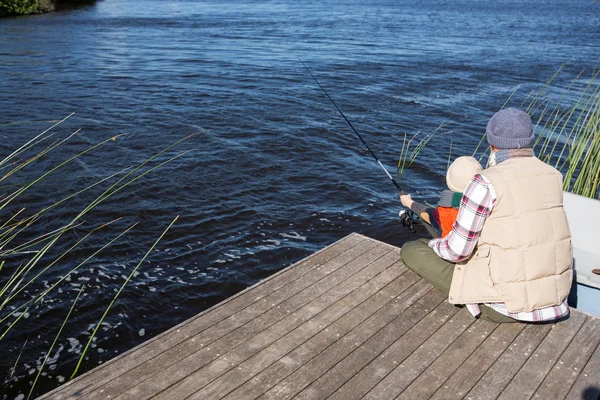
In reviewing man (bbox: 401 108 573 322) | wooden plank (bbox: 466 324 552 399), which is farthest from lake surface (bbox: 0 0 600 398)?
wooden plank (bbox: 466 324 552 399)

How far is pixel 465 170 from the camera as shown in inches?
167

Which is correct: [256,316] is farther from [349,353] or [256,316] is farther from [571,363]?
[571,363]

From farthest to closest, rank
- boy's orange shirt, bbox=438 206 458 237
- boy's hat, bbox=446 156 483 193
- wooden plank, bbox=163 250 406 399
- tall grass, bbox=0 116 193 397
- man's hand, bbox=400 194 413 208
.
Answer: tall grass, bbox=0 116 193 397 < man's hand, bbox=400 194 413 208 < boy's orange shirt, bbox=438 206 458 237 < boy's hat, bbox=446 156 483 193 < wooden plank, bbox=163 250 406 399

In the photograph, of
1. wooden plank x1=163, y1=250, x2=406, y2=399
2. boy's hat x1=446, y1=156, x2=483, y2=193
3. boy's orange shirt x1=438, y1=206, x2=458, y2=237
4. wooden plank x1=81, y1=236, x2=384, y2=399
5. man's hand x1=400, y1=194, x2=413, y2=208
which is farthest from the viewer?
man's hand x1=400, y1=194, x2=413, y2=208

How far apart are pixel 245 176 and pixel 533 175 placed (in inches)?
235

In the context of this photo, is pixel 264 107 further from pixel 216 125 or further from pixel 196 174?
pixel 196 174

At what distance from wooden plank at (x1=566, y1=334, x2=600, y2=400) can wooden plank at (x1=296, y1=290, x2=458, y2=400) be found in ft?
2.99

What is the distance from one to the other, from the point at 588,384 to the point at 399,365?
3.63 feet

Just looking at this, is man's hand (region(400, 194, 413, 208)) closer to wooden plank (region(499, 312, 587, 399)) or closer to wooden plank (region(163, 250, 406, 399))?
wooden plank (region(163, 250, 406, 399))

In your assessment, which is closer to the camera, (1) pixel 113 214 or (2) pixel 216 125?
(1) pixel 113 214

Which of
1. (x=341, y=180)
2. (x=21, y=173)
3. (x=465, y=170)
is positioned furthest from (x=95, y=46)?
(x=465, y=170)

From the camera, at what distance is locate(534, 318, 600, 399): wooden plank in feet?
11.8

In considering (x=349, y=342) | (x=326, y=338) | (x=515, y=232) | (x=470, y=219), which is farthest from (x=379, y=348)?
(x=515, y=232)

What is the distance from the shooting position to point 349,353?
3881 mm
